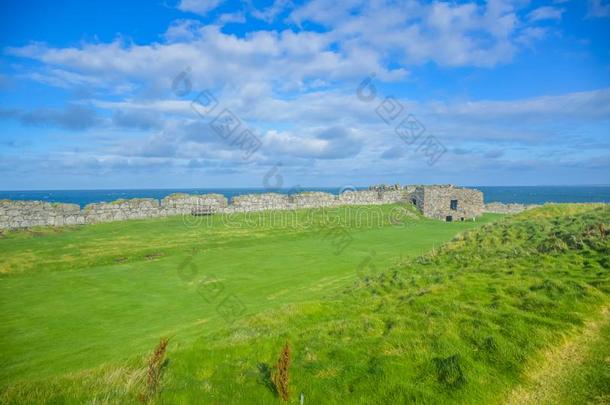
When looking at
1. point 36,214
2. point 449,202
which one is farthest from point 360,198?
point 36,214

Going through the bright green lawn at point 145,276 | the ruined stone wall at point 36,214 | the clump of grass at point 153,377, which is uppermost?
the ruined stone wall at point 36,214

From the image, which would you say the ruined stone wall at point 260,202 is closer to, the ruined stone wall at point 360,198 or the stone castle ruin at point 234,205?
the stone castle ruin at point 234,205

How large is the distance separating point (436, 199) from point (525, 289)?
146 feet

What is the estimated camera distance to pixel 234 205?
45.1 meters

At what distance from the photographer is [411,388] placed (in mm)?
6867

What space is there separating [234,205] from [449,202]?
101 ft

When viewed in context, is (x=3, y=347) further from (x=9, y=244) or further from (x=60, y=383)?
(x=9, y=244)

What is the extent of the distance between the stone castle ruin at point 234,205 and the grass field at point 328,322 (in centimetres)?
765

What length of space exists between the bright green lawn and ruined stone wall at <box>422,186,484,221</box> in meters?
13.8

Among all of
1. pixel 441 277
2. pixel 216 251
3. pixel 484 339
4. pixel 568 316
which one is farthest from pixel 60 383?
pixel 216 251

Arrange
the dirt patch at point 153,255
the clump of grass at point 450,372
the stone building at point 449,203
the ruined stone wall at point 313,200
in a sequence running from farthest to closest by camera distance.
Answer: the stone building at point 449,203, the ruined stone wall at point 313,200, the dirt patch at point 153,255, the clump of grass at point 450,372

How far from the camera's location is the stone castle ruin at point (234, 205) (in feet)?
104

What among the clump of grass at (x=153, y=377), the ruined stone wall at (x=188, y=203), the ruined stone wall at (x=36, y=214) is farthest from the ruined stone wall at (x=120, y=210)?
the clump of grass at (x=153, y=377)

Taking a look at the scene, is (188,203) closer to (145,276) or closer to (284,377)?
(145,276)
